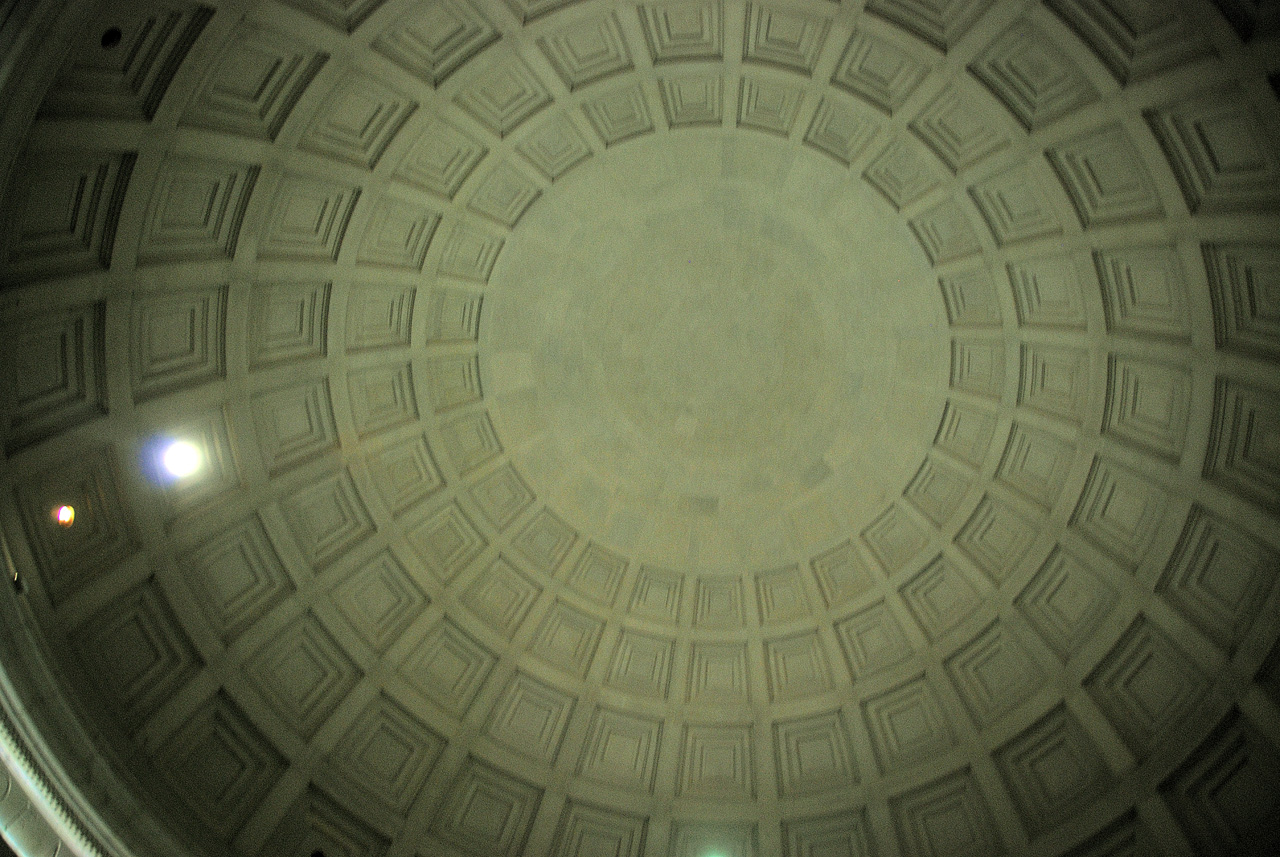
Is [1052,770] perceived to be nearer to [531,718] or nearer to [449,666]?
[531,718]

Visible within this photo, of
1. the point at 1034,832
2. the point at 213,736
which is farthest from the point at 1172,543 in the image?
the point at 213,736

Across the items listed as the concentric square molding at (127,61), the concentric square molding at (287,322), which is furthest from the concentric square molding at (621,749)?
the concentric square molding at (127,61)

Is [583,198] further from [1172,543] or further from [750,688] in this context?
[1172,543]

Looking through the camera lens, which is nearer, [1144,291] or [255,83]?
[255,83]

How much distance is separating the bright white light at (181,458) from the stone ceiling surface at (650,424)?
0.77ft

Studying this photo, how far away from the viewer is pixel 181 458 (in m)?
14.2

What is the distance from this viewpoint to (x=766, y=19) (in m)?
13.7

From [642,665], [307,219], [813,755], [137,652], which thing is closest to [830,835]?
[813,755]

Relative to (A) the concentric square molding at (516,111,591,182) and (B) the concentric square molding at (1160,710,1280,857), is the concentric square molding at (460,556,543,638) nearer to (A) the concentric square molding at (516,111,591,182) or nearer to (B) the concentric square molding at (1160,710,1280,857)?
(A) the concentric square molding at (516,111,591,182)

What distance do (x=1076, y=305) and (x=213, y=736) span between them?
16.3m

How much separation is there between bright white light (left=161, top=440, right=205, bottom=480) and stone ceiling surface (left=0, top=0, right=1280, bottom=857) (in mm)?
236

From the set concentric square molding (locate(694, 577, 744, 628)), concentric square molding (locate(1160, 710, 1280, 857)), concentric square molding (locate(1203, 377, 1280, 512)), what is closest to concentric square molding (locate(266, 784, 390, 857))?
concentric square molding (locate(694, 577, 744, 628))

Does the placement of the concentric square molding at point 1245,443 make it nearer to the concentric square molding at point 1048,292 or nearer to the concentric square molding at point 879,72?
the concentric square molding at point 1048,292

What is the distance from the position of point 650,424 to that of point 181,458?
31.0 feet
